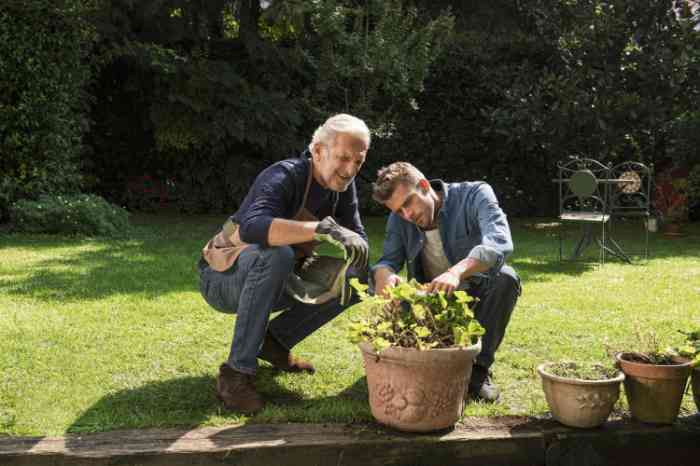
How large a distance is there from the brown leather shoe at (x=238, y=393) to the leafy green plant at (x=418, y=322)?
0.54 metres

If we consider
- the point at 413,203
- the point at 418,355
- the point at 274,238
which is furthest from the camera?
the point at 413,203

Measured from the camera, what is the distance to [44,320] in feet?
15.2

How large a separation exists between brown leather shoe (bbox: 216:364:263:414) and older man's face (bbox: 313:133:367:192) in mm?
905

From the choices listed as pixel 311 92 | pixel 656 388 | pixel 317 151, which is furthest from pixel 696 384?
pixel 311 92

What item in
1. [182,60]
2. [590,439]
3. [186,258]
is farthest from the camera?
[182,60]

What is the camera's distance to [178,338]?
4.30 m

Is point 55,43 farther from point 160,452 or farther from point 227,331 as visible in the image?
point 160,452

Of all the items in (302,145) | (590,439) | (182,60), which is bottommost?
(590,439)

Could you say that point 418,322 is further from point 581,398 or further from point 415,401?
point 581,398

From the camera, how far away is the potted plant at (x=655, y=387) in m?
2.92

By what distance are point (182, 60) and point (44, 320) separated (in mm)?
6873

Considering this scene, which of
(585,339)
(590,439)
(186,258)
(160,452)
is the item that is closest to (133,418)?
(160,452)

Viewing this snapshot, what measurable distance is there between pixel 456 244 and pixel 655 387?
101 centimetres

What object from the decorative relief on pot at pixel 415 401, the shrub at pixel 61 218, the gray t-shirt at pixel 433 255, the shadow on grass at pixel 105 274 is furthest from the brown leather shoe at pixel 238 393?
the shrub at pixel 61 218
